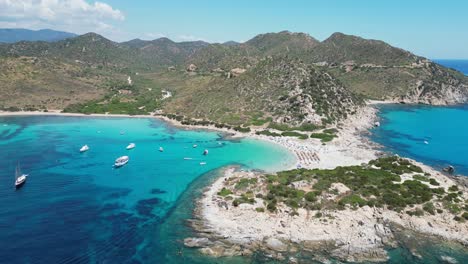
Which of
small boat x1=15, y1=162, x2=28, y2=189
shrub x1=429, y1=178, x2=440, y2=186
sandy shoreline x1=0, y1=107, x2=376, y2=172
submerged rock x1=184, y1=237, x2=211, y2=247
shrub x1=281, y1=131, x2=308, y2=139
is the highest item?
small boat x1=15, y1=162, x2=28, y2=189

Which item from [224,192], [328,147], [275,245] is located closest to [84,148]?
[224,192]

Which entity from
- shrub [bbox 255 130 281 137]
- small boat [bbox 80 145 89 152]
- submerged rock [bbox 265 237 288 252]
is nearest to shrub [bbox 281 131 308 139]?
shrub [bbox 255 130 281 137]

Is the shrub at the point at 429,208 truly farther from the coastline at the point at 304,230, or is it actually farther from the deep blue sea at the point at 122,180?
the deep blue sea at the point at 122,180

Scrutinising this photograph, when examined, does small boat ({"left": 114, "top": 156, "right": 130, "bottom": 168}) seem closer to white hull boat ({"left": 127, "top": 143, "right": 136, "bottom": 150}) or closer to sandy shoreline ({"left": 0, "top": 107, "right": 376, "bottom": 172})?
white hull boat ({"left": 127, "top": 143, "right": 136, "bottom": 150})

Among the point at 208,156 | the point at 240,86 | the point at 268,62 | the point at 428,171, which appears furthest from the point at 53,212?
the point at 268,62

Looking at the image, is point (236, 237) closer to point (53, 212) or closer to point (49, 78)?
point (53, 212)

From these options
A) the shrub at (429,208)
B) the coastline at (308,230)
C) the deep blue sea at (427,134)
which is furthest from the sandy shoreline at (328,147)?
the coastline at (308,230)
